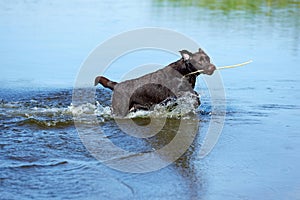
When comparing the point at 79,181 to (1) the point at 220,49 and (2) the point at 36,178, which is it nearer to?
(2) the point at 36,178

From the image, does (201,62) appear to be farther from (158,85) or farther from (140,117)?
(140,117)

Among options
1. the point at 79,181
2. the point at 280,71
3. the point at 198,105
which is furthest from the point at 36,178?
the point at 280,71

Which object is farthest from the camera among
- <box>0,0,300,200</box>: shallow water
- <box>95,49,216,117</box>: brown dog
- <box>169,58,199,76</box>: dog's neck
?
<box>169,58,199,76</box>: dog's neck

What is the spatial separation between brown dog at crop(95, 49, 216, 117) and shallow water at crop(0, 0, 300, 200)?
9.0 inches

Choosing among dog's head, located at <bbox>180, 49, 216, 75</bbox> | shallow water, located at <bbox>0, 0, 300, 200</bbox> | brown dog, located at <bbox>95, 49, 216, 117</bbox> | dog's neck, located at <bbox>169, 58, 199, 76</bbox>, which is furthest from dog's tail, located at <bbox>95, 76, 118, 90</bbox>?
dog's head, located at <bbox>180, 49, 216, 75</bbox>

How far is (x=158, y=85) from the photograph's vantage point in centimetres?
823

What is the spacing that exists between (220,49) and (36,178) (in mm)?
8020

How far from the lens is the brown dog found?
8.09 m

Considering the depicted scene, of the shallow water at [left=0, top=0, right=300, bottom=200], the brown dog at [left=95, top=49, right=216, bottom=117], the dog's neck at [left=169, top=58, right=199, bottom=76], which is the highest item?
the dog's neck at [left=169, top=58, right=199, bottom=76]

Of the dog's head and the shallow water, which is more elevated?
the dog's head

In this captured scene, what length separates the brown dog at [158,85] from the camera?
8094mm

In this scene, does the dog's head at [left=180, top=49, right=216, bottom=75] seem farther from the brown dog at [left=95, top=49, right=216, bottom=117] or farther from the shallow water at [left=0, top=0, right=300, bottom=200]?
the shallow water at [left=0, top=0, right=300, bottom=200]

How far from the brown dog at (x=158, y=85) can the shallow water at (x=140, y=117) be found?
227 millimetres

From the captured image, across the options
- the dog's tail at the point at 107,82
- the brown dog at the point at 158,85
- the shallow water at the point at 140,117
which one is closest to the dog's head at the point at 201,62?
the brown dog at the point at 158,85
